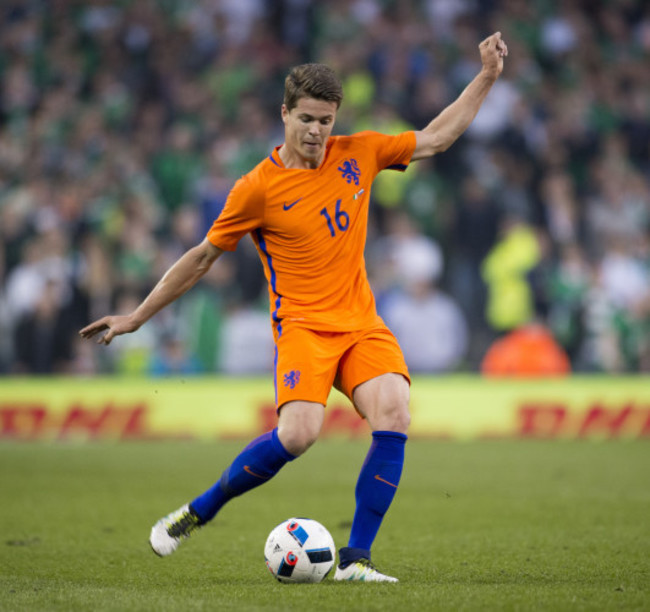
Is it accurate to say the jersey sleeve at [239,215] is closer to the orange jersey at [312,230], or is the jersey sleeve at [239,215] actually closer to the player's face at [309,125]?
the orange jersey at [312,230]

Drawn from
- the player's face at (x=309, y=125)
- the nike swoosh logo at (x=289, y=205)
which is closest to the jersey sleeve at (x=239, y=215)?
the nike swoosh logo at (x=289, y=205)

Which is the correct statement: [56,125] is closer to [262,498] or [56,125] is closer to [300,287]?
[262,498]

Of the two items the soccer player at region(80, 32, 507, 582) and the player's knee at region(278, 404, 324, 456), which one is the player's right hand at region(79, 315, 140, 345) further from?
the player's knee at region(278, 404, 324, 456)

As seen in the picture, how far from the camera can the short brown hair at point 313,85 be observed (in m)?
5.19

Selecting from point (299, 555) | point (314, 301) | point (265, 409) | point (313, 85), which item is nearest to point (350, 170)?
point (313, 85)

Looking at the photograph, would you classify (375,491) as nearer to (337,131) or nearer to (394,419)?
(394,419)

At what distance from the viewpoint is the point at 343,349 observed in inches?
212

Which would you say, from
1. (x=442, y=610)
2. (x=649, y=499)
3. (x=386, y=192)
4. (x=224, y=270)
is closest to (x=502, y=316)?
(x=386, y=192)

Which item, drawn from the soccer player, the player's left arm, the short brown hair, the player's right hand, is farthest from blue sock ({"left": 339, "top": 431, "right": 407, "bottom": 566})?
the short brown hair

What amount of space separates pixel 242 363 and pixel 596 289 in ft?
15.5

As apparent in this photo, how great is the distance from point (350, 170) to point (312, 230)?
0.37 meters

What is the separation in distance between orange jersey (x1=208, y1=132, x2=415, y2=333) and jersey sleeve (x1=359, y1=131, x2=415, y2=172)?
34mm

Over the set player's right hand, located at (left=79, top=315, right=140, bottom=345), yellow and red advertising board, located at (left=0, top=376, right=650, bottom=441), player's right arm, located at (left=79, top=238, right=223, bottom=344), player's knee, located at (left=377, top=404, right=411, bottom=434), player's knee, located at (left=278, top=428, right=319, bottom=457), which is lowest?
yellow and red advertising board, located at (left=0, top=376, right=650, bottom=441)

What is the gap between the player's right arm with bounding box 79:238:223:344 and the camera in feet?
17.9
